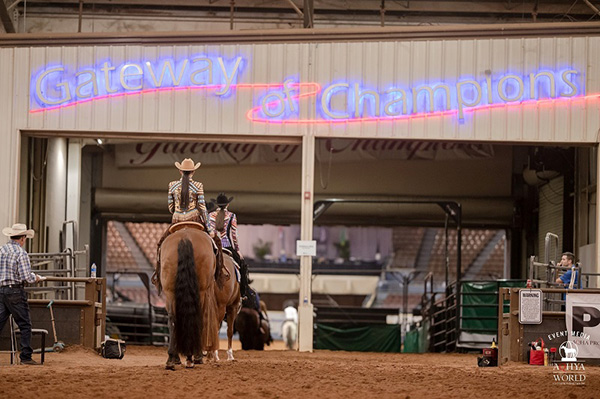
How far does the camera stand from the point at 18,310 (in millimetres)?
12609

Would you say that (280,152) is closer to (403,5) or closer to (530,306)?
(403,5)

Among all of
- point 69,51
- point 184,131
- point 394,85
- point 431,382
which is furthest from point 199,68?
point 431,382

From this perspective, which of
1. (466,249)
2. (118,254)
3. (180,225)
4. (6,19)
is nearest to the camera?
(180,225)

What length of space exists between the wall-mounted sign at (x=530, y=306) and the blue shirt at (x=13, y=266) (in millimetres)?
7055

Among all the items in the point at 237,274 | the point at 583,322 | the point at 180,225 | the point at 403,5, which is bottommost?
the point at 583,322

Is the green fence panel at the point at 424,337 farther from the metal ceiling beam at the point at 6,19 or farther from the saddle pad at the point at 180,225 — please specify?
the saddle pad at the point at 180,225

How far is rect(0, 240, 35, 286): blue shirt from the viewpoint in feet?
41.1

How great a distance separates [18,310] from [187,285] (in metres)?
2.74

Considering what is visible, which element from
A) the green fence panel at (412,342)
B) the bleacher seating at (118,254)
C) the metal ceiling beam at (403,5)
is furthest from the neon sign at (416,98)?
the bleacher seating at (118,254)

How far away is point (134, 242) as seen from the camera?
135 feet

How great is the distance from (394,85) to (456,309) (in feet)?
18.5

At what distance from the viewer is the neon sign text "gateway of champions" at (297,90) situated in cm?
1839

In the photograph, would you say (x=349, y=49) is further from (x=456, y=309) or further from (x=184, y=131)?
(x=456, y=309)

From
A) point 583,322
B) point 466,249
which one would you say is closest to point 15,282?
point 583,322
